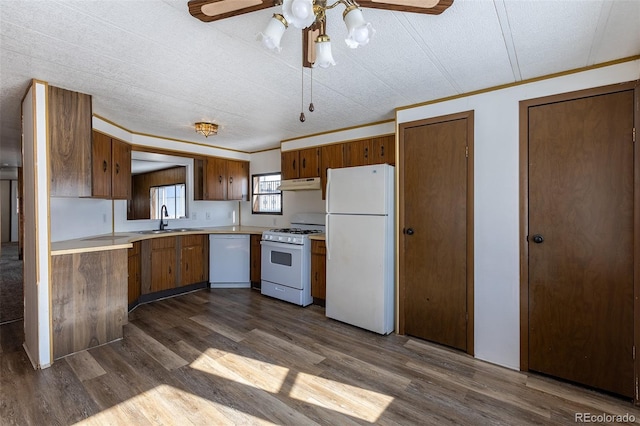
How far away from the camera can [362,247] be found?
10.2ft

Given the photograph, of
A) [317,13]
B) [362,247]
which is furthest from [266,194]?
[317,13]

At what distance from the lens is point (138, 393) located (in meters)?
2.04

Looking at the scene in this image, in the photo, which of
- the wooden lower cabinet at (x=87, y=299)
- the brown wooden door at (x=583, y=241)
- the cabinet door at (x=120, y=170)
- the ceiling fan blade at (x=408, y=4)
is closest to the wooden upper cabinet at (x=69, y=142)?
the wooden lower cabinet at (x=87, y=299)

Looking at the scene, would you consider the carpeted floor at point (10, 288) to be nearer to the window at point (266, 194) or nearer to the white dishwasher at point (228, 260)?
the white dishwasher at point (228, 260)

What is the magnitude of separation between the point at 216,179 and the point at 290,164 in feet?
4.58

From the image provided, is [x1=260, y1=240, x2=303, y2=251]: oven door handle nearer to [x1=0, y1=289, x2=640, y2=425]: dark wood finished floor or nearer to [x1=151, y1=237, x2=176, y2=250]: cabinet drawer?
[x1=0, y1=289, x2=640, y2=425]: dark wood finished floor

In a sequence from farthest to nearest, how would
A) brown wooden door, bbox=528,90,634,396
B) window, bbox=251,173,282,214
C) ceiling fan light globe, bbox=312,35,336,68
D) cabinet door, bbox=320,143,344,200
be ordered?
window, bbox=251,173,282,214, cabinet door, bbox=320,143,344,200, brown wooden door, bbox=528,90,634,396, ceiling fan light globe, bbox=312,35,336,68

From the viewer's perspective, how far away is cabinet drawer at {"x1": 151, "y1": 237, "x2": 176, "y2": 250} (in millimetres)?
3969

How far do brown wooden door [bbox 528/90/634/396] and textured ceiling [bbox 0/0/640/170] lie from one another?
1.44ft

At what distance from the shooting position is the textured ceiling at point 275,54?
5.03 feet

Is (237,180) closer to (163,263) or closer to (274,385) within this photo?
(163,263)

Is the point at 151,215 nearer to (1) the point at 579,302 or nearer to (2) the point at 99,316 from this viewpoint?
(2) the point at 99,316

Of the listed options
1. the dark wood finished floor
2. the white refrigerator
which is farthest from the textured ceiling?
the dark wood finished floor

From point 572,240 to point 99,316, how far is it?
13.0 feet
